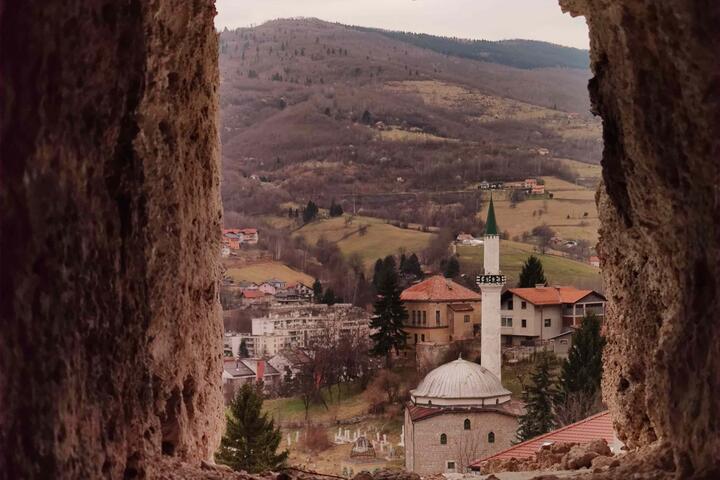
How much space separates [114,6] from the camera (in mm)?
3260

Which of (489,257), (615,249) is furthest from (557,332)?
(615,249)

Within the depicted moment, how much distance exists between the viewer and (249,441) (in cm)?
2772

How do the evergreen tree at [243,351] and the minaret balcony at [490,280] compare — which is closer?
the evergreen tree at [243,351]

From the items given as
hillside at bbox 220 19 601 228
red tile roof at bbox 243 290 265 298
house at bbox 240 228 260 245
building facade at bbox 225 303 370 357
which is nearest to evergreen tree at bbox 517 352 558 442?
building facade at bbox 225 303 370 357

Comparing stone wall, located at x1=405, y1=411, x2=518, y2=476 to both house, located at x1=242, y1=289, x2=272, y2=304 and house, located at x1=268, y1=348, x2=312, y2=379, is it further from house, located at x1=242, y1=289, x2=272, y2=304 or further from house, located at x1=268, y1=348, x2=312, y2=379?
house, located at x1=242, y1=289, x2=272, y2=304

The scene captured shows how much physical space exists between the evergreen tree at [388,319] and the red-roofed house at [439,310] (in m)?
0.69

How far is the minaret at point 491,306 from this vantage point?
165 ft

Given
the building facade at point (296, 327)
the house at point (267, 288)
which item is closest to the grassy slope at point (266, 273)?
the house at point (267, 288)

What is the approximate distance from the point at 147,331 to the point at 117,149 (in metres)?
0.62

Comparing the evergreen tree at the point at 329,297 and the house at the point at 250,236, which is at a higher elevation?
the house at the point at 250,236

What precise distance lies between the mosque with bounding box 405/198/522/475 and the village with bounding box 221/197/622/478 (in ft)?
0.17

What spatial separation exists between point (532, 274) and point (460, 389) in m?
10.9

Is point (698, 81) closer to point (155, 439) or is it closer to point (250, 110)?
Answer: point (155, 439)

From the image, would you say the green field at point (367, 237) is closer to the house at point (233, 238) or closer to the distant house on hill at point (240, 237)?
the distant house on hill at point (240, 237)
